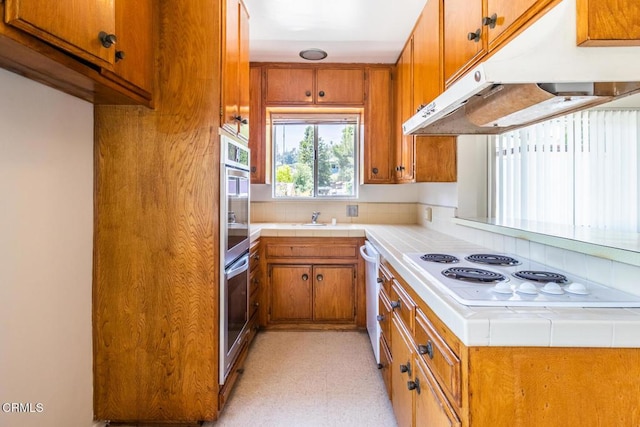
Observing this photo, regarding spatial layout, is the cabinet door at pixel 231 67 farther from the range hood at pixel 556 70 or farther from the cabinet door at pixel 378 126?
the cabinet door at pixel 378 126

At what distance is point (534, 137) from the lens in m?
1.86

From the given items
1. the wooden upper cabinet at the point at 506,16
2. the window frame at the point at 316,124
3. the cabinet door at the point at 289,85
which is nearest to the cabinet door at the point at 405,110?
the window frame at the point at 316,124

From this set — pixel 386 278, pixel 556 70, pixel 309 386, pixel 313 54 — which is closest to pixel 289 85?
pixel 313 54

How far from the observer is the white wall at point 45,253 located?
1.26 metres

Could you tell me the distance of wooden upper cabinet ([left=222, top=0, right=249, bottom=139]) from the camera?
1.87 m

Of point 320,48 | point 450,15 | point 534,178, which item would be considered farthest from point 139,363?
point 320,48

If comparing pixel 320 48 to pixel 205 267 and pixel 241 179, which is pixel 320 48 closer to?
pixel 241 179

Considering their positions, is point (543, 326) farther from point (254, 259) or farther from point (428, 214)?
point (428, 214)

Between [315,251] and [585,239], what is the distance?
205 centimetres

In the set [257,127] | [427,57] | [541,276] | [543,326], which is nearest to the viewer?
[543,326]

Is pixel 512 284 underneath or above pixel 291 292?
above

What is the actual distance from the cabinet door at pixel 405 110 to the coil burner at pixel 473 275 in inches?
53.1

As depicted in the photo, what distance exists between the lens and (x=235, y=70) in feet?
6.88

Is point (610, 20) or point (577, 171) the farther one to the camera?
point (577, 171)
